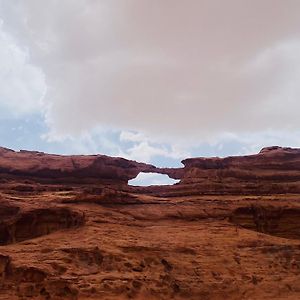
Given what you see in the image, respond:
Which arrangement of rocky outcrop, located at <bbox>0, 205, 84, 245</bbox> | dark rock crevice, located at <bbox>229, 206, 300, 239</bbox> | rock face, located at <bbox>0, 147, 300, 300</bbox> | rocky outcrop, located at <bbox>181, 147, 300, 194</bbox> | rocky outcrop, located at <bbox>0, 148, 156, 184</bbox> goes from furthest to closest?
rocky outcrop, located at <bbox>0, 148, 156, 184</bbox>
rocky outcrop, located at <bbox>181, 147, 300, 194</bbox>
dark rock crevice, located at <bbox>229, 206, 300, 239</bbox>
rocky outcrop, located at <bbox>0, 205, 84, 245</bbox>
rock face, located at <bbox>0, 147, 300, 300</bbox>

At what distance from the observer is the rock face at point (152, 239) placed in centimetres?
2698

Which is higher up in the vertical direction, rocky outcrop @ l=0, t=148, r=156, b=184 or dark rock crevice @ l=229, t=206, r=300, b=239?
rocky outcrop @ l=0, t=148, r=156, b=184

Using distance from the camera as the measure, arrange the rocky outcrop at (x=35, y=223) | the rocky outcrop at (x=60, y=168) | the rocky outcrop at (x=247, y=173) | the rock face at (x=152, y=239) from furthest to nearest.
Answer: the rocky outcrop at (x=60, y=168)
the rocky outcrop at (x=247, y=173)
the rocky outcrop at (x=35, y=223)
the rock face at (x=152, y=239)

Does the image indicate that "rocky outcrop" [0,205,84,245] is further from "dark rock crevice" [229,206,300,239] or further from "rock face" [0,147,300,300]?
"dark rock crevice" [229,206,300,239]

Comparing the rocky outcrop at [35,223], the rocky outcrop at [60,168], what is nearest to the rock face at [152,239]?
the rocky outcrop at [35,223]

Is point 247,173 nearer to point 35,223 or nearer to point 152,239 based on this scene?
point 152,239

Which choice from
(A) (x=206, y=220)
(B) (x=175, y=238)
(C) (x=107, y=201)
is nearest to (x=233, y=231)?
(A) (x=206, y=220)

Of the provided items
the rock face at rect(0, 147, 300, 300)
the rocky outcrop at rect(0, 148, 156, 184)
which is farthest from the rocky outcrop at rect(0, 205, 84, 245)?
the rocky outcrop at rect(0, 148, 156, 184)

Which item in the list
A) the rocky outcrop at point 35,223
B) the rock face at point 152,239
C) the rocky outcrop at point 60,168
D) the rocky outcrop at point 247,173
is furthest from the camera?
the rocky outcrop at point 60,168

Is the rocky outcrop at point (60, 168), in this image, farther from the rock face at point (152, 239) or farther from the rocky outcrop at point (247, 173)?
the rocky outcrop at point (247, 173)

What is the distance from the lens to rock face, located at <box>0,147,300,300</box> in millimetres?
26977

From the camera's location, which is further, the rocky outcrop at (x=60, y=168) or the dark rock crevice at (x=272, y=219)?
the rocky outcrop at (x=60, y=168)

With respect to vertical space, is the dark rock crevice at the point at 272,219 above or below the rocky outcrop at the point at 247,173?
below

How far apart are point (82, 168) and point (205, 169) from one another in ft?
38.0
